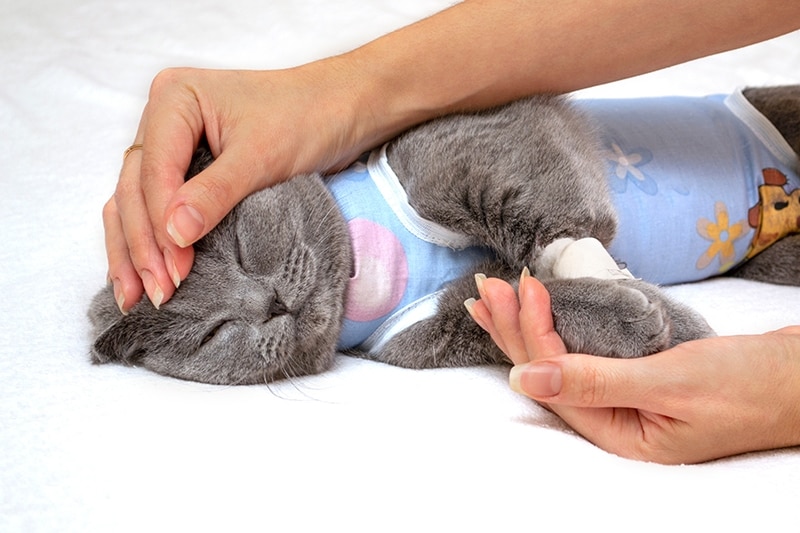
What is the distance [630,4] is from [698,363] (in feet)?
1.90

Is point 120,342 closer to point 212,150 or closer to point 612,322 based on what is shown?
point 212,150

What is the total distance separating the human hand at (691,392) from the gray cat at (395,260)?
15 centimetres

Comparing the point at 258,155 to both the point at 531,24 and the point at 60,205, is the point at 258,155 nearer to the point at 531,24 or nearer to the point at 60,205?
the point at 531,24

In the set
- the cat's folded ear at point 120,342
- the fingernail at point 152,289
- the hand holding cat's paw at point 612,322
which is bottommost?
the cat's folded ear at point 120,342

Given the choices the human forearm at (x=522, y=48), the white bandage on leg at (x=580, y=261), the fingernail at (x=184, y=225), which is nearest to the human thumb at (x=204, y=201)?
the fingernail at (x=184, y=225)

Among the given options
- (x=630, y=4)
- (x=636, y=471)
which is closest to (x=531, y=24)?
(x=630, y=4)

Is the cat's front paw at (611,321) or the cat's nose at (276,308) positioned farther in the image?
the cat's nose at (276,308)

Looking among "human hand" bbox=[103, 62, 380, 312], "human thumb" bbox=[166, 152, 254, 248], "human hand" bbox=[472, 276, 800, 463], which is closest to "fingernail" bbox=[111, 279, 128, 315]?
"human hand" bbox=[103, 62, 380, 312]

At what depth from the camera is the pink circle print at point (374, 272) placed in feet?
3.77

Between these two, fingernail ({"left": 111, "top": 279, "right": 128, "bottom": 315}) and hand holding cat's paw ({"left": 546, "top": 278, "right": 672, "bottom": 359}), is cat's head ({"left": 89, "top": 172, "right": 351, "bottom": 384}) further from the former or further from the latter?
hand holding cat's paw ({"left": 546, "top": 278, "right": 672, "bottom": 359})

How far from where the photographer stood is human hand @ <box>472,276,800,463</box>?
0.83 metres

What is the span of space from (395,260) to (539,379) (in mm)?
389

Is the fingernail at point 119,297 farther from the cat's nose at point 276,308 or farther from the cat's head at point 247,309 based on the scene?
the cat's nose at point 276,308

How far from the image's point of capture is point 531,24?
1198mm
